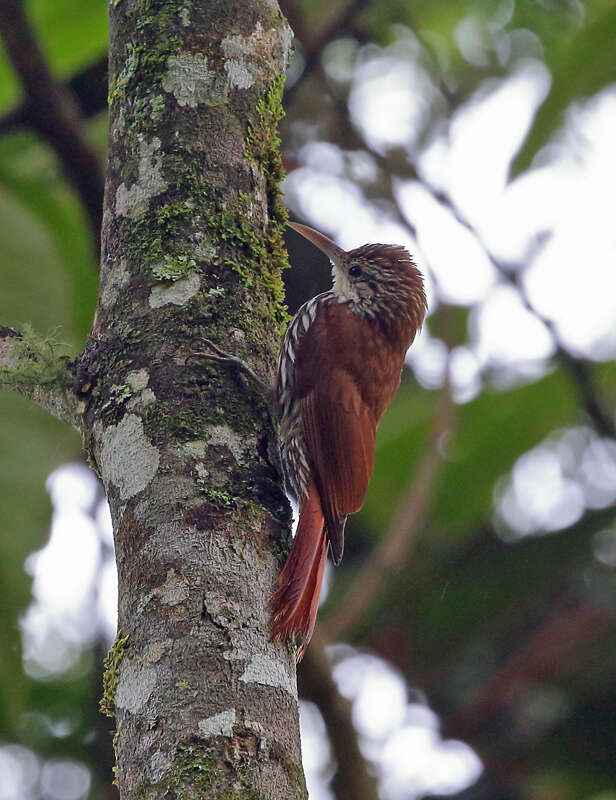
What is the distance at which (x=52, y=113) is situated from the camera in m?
3.31

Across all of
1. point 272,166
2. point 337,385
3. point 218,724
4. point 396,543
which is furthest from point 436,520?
point 218,724

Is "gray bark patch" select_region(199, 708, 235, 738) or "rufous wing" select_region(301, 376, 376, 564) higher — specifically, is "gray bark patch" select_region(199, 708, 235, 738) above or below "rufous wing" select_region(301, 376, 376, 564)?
below

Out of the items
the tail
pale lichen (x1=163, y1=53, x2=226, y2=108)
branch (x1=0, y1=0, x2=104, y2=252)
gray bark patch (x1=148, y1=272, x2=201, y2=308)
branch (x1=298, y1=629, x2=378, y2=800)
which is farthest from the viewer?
branch (x1=0, y1=0, x2=104, y2=252)

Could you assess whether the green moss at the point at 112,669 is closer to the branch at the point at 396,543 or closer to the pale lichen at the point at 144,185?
the pale lichen at the point at 144,185

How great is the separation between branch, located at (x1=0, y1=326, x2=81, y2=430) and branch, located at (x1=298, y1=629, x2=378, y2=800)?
123 cm

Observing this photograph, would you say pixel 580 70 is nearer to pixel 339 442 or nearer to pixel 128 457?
pixel 339 442

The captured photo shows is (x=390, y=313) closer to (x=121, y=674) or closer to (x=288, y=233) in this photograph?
(x=288, y=233)

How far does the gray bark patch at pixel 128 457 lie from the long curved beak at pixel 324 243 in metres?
1.61

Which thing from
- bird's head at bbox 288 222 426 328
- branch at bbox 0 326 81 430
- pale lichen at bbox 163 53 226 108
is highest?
bird's head at bbox 288 222 426 328

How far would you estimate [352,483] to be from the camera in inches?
106

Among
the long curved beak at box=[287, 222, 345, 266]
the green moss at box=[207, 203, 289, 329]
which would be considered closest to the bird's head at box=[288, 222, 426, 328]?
the long curved beak at box=[287, 222, 345, 266]

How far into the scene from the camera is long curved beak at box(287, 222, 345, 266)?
10.8 ft

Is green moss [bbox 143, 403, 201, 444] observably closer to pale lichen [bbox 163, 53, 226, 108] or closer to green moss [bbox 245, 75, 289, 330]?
green moss [bbox 245, 75, 289, 330]

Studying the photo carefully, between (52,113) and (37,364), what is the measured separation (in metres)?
1.65
